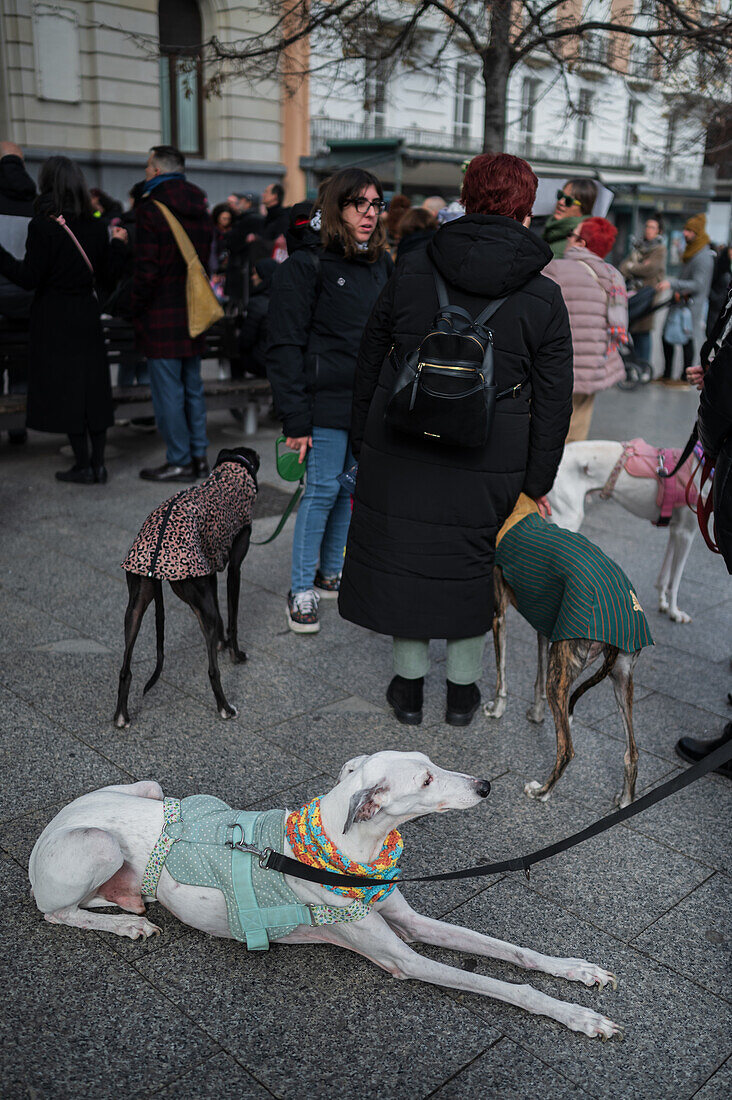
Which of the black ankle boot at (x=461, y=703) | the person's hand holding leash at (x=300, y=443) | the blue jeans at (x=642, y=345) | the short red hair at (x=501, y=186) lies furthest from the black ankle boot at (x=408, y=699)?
the blue jeans at (x=642, y=345)

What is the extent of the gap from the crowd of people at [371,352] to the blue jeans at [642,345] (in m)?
6.69

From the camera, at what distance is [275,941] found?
8.17ft

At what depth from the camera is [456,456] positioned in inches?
130

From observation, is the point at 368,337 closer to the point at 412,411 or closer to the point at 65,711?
the point at 412,411

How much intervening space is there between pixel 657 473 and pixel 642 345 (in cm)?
957

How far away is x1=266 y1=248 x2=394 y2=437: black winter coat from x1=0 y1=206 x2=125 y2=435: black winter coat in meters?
2.71

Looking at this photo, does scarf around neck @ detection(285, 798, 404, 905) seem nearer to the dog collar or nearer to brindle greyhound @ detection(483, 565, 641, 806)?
brindle greyhound @ detection(483, 565, 641, 806)

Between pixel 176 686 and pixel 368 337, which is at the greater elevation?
pixel 368 337

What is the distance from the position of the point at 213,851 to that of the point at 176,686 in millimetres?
1709

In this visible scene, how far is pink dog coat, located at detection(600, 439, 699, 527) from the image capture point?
4848 mm

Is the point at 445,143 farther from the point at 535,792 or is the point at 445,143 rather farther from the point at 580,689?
the point at 535,792

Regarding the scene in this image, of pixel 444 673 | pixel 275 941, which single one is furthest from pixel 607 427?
pixel 275 941

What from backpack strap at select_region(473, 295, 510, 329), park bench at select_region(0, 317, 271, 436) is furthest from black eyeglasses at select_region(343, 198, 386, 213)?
park bench at select_region(0, 317, 271, 436)

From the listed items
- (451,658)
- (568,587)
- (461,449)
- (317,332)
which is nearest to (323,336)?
(317,332)
